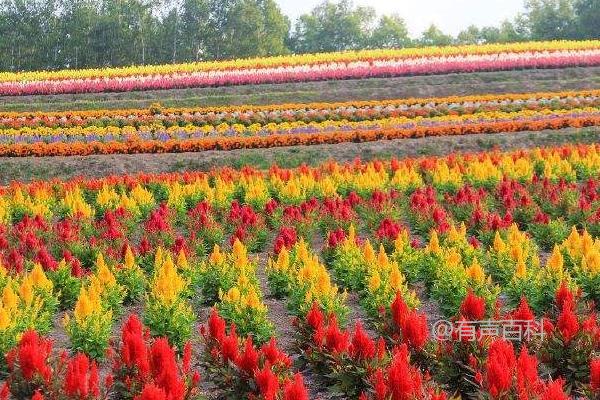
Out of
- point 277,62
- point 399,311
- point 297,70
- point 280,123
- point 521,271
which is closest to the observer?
point 399,311

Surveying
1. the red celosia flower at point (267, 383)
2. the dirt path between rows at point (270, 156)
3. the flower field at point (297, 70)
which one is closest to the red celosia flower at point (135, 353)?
the red celosia flower at point (267, 383)

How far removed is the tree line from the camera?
4975cm

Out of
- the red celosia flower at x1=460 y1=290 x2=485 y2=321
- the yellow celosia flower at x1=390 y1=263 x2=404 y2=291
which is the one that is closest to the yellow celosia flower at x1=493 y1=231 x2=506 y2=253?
the yellow celosia flower at x1=390 y1=263 x2=404 y2=291

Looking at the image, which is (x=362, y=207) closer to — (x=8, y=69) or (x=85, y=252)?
(x=85, y=252)

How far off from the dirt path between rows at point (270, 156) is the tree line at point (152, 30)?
3808 cm

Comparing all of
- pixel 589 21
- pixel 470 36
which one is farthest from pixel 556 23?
pixel 470 36

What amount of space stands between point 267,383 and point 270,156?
10379mm

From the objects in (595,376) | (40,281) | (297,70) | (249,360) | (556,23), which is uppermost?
(556,23)

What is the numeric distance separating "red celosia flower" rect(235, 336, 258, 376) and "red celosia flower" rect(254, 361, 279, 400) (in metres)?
0.20

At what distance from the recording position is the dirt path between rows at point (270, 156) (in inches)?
528

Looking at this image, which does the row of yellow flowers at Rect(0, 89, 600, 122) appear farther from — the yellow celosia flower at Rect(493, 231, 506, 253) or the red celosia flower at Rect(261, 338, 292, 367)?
the red celosia flower at Rect(261, 338, 292, 367)

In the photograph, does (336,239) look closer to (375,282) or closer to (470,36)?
(375,282)

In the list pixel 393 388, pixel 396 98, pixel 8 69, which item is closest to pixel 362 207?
pixel 393 388

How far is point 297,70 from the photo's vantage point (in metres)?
28.5
